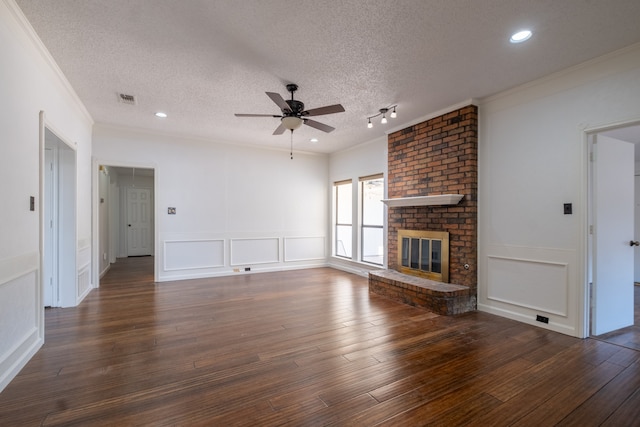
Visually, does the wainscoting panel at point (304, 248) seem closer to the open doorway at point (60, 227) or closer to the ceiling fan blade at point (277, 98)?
the open doorway at point (60, 227)

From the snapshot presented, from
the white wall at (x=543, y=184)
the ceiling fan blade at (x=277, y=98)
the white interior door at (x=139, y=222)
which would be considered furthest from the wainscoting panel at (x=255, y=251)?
the white interior door at (x=139, y=222)

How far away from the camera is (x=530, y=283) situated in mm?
3404

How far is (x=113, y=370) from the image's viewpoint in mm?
2326

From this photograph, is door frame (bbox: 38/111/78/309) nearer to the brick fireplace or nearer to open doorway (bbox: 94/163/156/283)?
the brick fireplace

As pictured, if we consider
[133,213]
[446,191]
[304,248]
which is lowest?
[304,248]

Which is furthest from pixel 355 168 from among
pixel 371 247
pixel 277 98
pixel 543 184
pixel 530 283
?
pixel 530 283

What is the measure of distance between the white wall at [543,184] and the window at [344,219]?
323 centimetres

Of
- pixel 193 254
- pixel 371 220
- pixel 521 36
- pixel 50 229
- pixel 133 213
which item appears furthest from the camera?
pixel 133 213

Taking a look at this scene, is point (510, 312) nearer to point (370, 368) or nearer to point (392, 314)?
point (392, 314)

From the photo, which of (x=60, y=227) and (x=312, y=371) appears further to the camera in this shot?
(x=60, y=227)

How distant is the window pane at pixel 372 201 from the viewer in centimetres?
607

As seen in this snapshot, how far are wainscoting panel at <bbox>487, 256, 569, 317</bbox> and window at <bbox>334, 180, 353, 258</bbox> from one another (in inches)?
129

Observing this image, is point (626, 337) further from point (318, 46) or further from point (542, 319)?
point (318, 46)

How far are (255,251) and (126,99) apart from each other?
11.8ft
